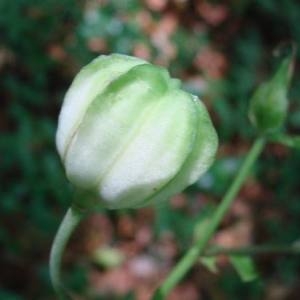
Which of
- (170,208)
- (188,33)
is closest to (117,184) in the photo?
(170,208)

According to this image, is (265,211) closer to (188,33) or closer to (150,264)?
(150,264)

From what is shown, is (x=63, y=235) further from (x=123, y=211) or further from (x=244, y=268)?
(x=123, y=211)

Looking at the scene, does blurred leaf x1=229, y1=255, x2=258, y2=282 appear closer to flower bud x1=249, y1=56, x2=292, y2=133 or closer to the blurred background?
flower bud x1=249, y1=56, x2=292, y2=133

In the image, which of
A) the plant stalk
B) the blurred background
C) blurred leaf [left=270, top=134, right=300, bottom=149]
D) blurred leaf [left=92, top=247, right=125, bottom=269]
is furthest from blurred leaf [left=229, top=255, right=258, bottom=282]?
blurred leaf [left=92, top=247, right=125, bottom=269]

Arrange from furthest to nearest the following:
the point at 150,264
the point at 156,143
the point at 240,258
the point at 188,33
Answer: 1. the point at 188,33
2. the point at 150,264
3. the point at 240,258
4. the point at 156,143

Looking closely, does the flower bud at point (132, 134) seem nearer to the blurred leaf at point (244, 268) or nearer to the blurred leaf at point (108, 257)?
the blurred leaf at point (244, 268)

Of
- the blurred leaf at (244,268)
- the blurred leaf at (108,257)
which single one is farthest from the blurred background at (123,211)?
the blurred leaf at (244,268)
